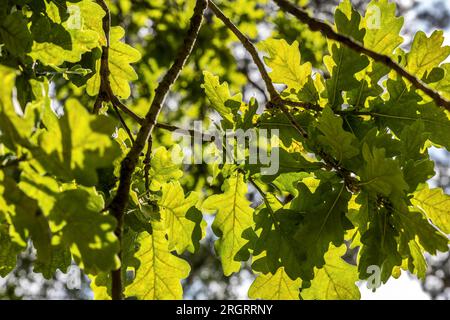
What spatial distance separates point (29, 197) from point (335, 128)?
0.62 metres

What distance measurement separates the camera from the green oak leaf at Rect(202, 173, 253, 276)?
1.53 meters

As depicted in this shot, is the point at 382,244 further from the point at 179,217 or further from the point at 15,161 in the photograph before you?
the point at 15,161

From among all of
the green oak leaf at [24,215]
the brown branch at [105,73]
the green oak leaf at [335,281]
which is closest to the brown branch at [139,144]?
the green oak leaf at [24,215]

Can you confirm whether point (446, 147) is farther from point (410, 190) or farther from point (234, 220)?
point (234, 220)

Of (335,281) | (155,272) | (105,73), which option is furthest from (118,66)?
(335,281)

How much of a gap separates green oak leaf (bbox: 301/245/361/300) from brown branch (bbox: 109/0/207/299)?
22.8 inches

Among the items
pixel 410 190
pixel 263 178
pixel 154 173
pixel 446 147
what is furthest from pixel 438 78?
pixel 154 173

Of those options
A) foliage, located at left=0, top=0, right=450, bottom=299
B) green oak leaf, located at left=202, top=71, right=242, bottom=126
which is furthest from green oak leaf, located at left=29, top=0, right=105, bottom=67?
green oak leaf, located at left=202, top=71, right=242, bottom=126

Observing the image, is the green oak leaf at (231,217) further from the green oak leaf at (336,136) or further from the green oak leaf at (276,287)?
the green oak leaf at (336,136)

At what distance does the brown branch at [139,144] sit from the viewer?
99 cm

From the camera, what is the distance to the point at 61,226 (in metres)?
0.90

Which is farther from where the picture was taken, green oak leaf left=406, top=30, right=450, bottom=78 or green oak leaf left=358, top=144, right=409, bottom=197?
green oak leaf left=406, top=30, right=450, bottom=78

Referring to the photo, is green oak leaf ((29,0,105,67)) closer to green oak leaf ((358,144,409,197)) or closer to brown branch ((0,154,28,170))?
brown branch ((0,154,28,170))

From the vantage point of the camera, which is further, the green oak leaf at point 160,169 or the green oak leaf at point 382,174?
the green oak leaf at point 160,169
